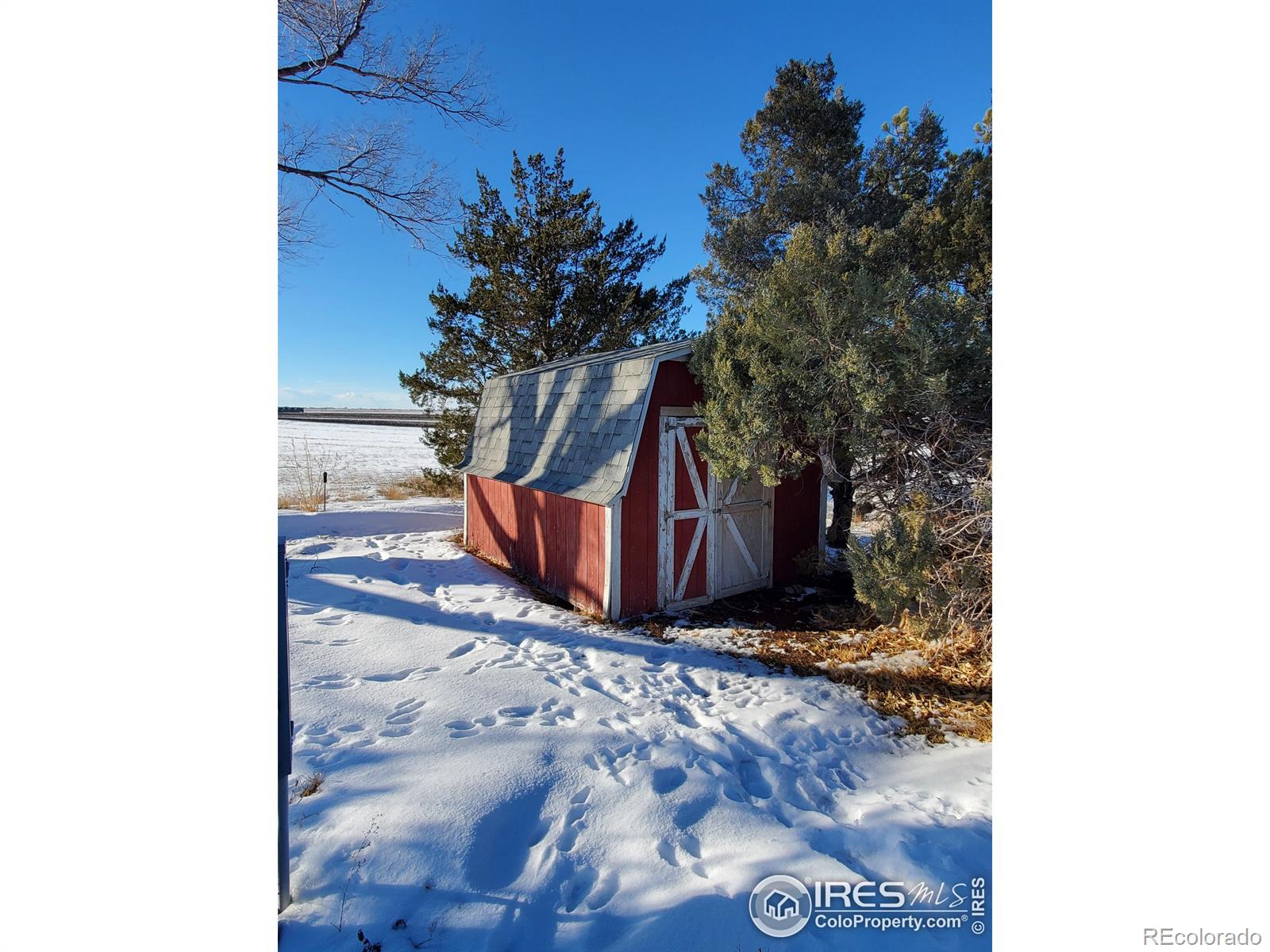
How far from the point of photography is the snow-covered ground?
1782 millimetres

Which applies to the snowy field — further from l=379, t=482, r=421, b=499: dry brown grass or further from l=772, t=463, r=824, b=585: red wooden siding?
l=772, t=463, r=824, b=585: red wooden siding

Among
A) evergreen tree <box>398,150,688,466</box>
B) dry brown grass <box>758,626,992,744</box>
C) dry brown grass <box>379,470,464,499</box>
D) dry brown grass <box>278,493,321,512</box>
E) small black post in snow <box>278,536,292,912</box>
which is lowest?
dry brown grass <box>758,626,992,744</box>

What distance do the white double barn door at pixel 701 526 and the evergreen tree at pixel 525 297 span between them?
7.94m

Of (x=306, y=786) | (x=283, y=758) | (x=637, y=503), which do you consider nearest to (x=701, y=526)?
(x=637, y=503)

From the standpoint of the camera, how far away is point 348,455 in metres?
22.5

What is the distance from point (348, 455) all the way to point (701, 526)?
69.9 feet

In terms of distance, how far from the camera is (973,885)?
77.4 inches

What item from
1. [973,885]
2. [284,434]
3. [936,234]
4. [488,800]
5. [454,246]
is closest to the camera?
[973,885]

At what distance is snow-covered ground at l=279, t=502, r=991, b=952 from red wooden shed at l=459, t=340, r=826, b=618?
4.25 ft

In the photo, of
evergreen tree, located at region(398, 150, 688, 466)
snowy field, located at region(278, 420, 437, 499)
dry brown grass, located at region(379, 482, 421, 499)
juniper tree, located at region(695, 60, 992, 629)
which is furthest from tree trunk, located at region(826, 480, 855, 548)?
snowy field, located at region(278, 420, 437, 499)

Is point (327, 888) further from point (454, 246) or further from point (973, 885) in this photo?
point (454, 246)

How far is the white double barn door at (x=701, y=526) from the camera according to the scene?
583 cm
